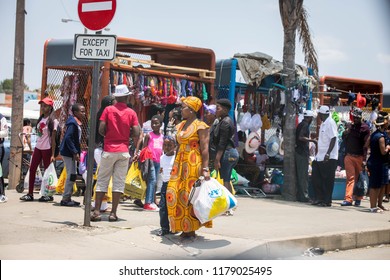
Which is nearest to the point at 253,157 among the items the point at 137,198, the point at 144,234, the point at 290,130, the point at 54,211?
the point at 290,130

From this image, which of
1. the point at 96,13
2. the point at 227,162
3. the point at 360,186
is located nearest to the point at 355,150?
the point at 360,186

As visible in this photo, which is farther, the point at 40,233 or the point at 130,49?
the point at 130,49

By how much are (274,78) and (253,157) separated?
2.05 meters

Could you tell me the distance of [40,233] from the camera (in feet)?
27.2

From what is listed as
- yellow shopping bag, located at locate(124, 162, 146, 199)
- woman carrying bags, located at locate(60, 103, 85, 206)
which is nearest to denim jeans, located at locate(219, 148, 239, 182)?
yellow shopping bag, located at locate(124, 162, 146, 199)

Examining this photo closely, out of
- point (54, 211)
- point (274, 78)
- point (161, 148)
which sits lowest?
point (54, 211)

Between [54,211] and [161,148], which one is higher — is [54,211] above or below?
below

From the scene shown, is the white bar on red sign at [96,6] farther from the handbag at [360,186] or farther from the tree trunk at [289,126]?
the handbag at [360,186]

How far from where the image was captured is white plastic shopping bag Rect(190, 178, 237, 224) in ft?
25.4

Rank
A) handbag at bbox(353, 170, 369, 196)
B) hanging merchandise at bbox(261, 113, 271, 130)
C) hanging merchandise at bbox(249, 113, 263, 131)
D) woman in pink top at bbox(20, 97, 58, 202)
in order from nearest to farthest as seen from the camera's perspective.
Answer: woman in pink top at bbox(20, 97, 58, 202)
handbag at bbox(353, 170, 369, 196)
hanging merchandise at bbox(249, 113, 263, 131)
hanging merchandise at bbox(261, 113, 271, 130)

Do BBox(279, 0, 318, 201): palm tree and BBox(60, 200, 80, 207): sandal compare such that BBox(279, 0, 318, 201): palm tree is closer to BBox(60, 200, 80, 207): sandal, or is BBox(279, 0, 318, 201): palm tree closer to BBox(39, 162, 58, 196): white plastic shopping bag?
BBox(60, 200, 80, 207): sandal

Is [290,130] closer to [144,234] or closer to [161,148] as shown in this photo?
[161,148]

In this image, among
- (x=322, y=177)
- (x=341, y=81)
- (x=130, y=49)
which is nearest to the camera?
(x=322, y=177)

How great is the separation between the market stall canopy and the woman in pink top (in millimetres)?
4920
